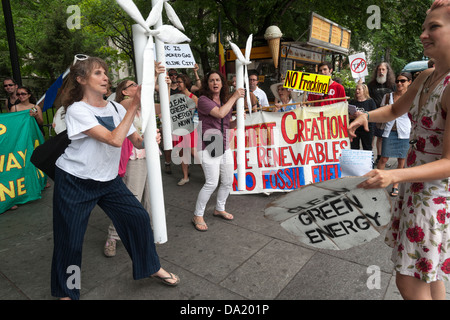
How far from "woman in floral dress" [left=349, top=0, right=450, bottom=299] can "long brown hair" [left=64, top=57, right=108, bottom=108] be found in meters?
1.98

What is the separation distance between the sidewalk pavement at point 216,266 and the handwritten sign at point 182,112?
92.5 inches

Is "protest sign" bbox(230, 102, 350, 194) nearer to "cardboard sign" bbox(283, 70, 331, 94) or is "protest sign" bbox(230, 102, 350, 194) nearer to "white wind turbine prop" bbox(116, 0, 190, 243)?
"cardboard sign" bbox(283, 70, 331, 94)

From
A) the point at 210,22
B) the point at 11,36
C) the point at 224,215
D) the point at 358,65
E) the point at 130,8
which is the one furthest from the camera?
the point at 210,22

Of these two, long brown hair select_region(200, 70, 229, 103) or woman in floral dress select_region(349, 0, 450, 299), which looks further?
long brown hair select_region(200, 70, 229, 103)

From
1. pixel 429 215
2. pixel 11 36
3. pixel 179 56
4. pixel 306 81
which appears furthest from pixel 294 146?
pixel 11 36

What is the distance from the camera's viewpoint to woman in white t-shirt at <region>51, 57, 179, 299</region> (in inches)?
83.2

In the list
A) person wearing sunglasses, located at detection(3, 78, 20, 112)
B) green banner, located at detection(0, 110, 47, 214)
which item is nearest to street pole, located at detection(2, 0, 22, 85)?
person wearing sunglasses, located at detection(3, 78, 20, 112)

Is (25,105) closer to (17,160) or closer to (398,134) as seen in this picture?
(17,160)

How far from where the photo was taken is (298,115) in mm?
4891

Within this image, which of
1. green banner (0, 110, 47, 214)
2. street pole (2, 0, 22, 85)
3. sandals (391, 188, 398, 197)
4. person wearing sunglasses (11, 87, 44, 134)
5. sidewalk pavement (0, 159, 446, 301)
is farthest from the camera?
street pole (2, 0, 22, 85)

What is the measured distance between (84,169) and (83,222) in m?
0.41

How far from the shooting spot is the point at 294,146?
4910mm

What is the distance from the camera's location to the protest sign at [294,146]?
4.88m

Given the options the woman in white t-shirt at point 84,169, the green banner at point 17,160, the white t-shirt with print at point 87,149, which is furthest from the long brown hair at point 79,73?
the green banner at point 17,160
